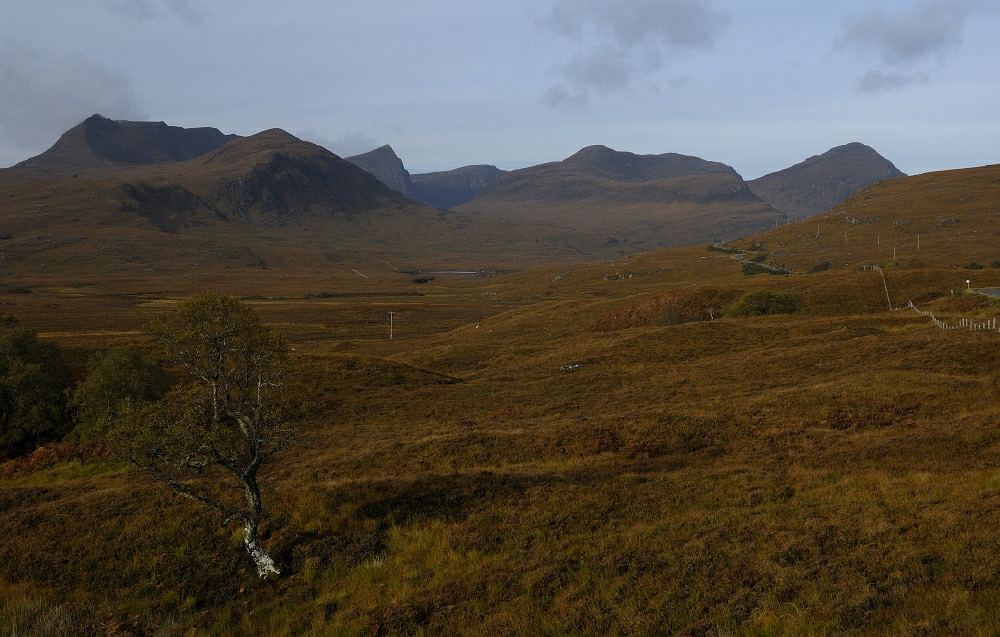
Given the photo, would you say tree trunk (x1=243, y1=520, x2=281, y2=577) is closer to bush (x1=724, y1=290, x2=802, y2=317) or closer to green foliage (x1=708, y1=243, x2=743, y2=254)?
bush (x1=724, y1=290, x2=802, y2=317)

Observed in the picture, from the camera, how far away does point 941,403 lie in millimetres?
27125

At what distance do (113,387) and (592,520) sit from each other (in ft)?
105

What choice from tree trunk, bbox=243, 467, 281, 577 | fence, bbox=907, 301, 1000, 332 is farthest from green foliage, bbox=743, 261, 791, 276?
tree trunk, bbox=243, 467, 281, 577

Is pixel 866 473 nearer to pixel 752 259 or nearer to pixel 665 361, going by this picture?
pixel 665 361

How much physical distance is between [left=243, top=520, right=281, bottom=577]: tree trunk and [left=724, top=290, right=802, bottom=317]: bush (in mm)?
64525

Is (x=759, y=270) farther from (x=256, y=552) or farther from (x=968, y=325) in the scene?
(x=256, y=552)

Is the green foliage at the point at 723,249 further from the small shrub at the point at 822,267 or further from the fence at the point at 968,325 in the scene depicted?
the fence at the point at 968,325

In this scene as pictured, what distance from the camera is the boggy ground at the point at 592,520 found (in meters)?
11.9

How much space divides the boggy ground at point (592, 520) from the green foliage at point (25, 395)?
5453mm

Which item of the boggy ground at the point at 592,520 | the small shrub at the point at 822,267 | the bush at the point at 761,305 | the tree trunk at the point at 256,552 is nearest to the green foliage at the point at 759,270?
the small shrub at the point at 822,267

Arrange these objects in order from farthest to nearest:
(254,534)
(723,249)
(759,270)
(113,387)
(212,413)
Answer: (723,249) → (759,270) → (113,387) → (212,413) → (254,534)

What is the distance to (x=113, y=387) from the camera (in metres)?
36.1

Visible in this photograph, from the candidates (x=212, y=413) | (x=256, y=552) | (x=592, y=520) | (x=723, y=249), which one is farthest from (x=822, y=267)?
(x=256, y=552)

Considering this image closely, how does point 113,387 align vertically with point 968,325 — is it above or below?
below
